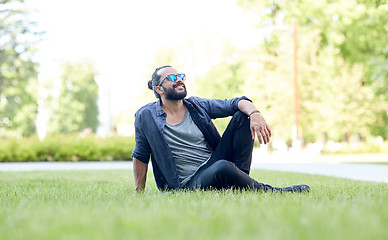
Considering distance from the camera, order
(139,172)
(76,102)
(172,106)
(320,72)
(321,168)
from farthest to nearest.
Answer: (76,102) < (320,72) < (321,168) < (172,106) < (139,172)

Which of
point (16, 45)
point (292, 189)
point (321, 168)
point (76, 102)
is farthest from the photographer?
point (76, 102)

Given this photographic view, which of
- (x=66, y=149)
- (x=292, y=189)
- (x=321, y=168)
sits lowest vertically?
(x=321, y=168)

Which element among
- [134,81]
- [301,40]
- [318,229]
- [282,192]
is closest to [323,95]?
[301,40]

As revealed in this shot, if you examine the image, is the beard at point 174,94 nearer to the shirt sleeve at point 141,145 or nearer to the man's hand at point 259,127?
the shirt sleeve at point 141,145

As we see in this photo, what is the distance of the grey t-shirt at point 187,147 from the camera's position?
547cm

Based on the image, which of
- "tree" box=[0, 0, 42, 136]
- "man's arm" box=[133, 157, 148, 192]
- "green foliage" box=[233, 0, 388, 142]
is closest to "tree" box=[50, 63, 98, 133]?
"tree" box=[0, 0, 42, 136]

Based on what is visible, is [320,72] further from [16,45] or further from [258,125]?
[258,125]

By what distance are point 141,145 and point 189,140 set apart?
51 centimetres

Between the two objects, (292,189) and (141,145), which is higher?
(141,145)

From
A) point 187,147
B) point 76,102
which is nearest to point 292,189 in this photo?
point 187,147

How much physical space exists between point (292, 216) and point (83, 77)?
194ft

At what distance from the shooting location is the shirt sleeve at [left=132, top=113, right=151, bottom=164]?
548 cm

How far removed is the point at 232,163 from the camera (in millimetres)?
5043

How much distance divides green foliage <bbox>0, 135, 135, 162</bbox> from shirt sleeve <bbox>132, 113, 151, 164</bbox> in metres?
16.3
